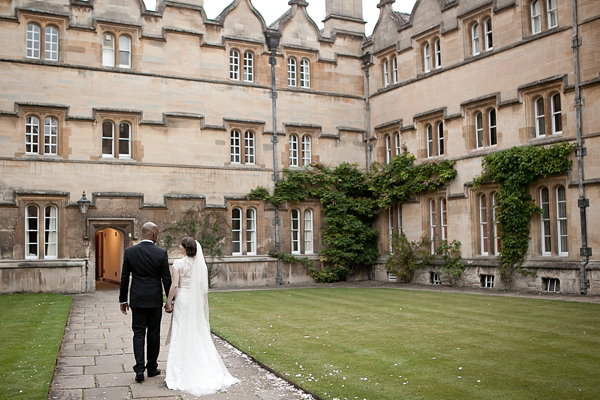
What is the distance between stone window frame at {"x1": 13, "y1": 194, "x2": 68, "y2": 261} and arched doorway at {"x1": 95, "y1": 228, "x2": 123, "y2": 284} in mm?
4314

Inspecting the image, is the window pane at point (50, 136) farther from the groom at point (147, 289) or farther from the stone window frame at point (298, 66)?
the groom at point (147, 289)

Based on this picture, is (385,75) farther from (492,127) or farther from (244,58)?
(492,127)

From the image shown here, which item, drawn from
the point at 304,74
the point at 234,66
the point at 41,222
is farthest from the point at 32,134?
the point at 304,74

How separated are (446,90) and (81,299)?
1345 cm

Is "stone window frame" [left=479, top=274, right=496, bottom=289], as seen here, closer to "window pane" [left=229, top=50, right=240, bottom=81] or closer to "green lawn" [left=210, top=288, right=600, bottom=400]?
"green lawn" [left=210, top=288, right=600, bottom=400]

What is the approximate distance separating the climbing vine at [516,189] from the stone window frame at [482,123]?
3.18 ft

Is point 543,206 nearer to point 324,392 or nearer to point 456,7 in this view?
point 456,7

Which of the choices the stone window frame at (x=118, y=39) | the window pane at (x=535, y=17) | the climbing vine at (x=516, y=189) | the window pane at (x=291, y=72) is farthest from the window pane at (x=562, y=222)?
the stone window frame at (x=118, y=39)

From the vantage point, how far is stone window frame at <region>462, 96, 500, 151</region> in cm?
1962

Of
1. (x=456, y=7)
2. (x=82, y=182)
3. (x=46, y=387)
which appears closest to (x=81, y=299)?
(x=82, y=182)

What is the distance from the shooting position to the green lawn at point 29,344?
691 cm

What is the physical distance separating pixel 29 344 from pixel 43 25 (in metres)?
14.0

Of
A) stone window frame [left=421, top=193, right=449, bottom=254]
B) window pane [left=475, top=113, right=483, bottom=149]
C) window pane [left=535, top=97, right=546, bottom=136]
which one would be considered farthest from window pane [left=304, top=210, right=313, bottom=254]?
window pane [left=535, top=97, right=546, bottom=136]

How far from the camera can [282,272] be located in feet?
75.7
